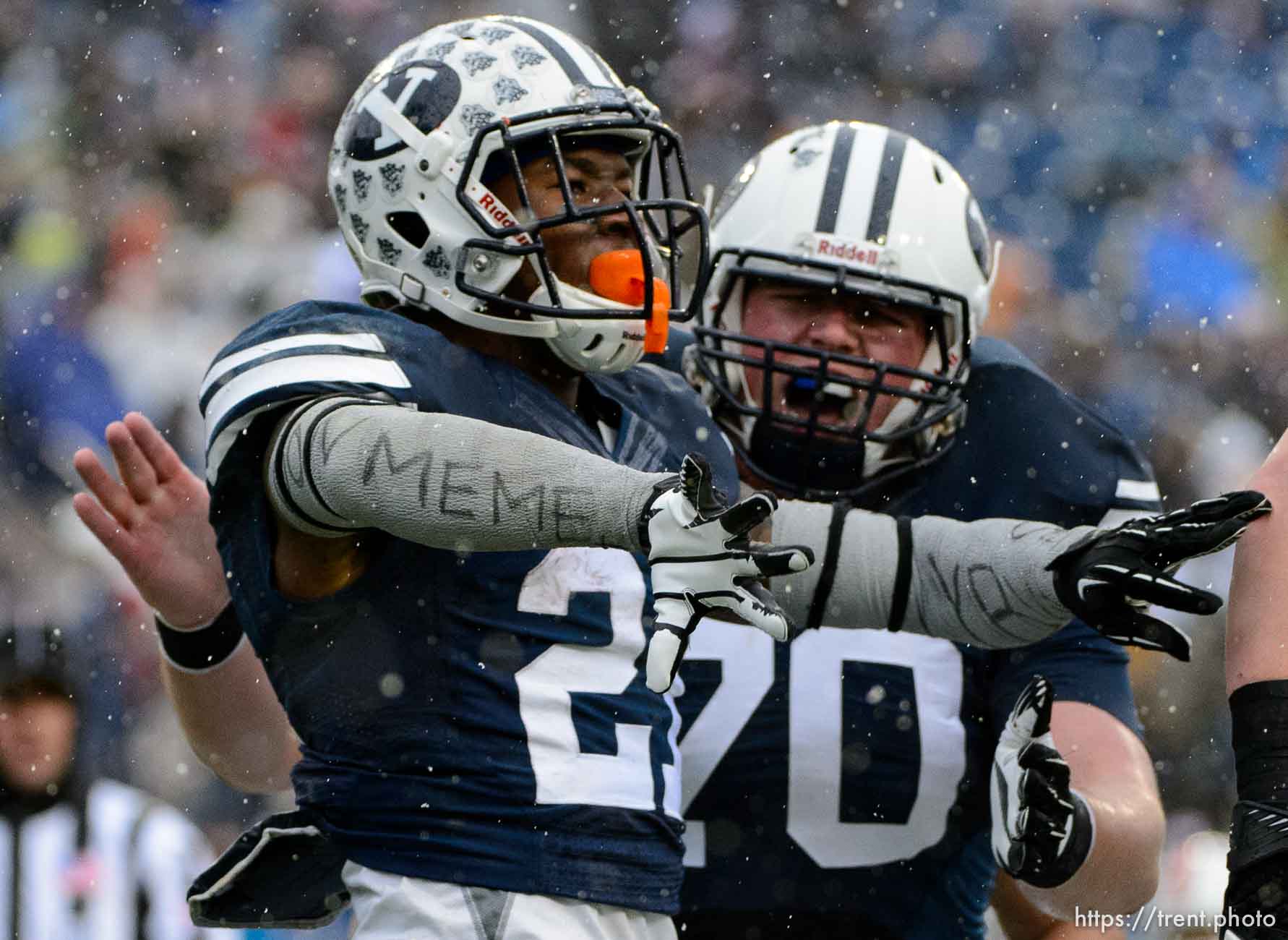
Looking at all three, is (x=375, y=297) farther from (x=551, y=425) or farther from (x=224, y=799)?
(x=224, y=799)

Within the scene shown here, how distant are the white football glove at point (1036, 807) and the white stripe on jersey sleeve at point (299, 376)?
90cm

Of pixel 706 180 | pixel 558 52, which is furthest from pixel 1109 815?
pixel 706 180

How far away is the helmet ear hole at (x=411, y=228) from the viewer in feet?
7.47

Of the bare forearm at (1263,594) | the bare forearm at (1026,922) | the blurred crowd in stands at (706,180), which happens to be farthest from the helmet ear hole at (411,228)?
the blurred crowd in stands at (706,180)

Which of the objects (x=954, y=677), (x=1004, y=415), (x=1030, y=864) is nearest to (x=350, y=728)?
(x=1030, y=864)

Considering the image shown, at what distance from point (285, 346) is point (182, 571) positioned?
90 centimetres

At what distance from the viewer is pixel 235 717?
289 centimetres

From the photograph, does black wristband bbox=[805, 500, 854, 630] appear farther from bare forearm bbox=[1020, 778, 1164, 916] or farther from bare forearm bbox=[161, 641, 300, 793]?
bare forearm bbox=[161, 641, 300, 793]

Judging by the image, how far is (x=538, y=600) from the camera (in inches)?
83.1

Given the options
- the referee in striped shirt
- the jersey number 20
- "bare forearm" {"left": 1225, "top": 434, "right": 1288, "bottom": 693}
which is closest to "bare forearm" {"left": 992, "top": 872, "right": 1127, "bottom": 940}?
the jersey number 20

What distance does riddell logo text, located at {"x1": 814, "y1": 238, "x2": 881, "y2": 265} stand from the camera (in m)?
2.89

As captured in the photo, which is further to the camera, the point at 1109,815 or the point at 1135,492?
the point at 1135,492

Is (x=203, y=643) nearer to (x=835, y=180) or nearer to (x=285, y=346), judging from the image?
(x=285, y=346)

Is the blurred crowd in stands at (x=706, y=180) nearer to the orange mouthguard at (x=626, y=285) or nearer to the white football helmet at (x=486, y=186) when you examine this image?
the white football helmet at (x=486, y=186)
